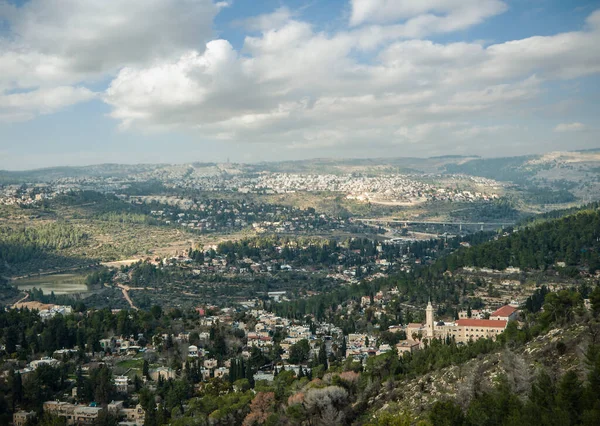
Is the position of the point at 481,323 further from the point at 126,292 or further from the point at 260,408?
the point at 126,292

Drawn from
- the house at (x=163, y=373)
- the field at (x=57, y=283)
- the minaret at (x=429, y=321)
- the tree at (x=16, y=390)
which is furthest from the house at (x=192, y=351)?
the field at (x=57, y=283)

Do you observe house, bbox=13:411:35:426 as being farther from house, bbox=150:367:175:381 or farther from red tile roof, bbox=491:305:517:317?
red tile roof, bbox=491:305:517:317

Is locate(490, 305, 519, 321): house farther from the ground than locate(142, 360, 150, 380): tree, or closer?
farther from the ground

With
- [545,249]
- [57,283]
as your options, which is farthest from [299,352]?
[57,283]

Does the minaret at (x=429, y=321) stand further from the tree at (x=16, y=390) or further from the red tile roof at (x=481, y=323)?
the tree at (x=16, y=390)

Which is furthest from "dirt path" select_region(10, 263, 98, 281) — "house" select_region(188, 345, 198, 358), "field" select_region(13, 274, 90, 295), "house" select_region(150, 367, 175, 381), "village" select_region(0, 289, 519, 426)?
"house" select_region(150, 367, 175, 381)

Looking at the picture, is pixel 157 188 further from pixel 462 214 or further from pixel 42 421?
pixel 42 421

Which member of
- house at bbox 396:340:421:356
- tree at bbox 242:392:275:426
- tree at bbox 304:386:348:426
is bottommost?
house at bbox 396:340:421:356

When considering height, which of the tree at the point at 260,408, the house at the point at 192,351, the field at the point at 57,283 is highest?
the tree at the point at 260,408

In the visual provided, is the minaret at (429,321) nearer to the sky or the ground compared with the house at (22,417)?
nearer to the sky
